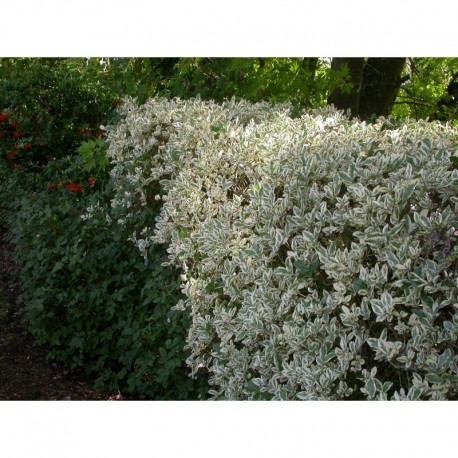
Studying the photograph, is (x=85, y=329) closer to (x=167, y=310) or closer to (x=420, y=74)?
(x=167, y=310)

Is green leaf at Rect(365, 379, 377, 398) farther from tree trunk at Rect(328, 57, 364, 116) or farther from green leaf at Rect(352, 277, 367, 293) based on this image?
tree trunk at Rect(328, 57, 364, 116)

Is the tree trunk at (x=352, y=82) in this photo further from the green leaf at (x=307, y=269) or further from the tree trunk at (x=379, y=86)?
the green leaf at (x=307, y=269)

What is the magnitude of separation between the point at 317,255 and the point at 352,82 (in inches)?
150

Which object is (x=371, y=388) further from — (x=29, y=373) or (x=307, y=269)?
(x=29, y=373)

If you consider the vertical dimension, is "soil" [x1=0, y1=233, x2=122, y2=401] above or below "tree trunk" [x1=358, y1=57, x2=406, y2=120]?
below

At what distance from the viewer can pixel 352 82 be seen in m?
6.10

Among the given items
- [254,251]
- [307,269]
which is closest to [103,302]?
[254,251]

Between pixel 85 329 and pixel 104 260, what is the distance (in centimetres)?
52

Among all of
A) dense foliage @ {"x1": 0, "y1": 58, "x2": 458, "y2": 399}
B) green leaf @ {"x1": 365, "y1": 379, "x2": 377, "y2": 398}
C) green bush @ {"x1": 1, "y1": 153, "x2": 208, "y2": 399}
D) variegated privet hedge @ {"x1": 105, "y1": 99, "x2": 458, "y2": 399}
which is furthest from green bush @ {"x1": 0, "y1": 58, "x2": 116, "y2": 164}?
green leaf @ {"x1": 365, "y1": 379, "x2": 377, "y2": 398}

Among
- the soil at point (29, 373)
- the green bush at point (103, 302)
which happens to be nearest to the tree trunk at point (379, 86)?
the green bush at point (103, 302)

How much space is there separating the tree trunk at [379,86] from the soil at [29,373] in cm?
404

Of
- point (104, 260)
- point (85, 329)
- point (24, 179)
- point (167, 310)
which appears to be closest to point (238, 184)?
point (167, 310)

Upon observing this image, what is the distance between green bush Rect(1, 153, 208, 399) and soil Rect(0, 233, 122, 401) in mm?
93

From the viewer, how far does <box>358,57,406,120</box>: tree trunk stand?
6738 millimetres
